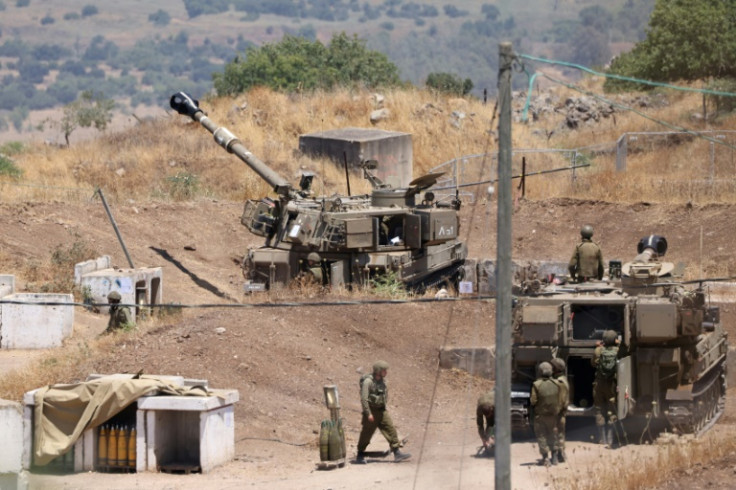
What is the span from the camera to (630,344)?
20.3 m

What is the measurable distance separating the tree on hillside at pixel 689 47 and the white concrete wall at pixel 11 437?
34.0 meters

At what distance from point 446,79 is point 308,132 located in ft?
64.7

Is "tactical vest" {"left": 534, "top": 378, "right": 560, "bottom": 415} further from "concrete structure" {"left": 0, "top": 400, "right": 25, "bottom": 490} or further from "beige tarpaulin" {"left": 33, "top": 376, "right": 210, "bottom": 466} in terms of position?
"concrete structure" {"left": 0, "top": 400, "right": 25, "bottom": 490}

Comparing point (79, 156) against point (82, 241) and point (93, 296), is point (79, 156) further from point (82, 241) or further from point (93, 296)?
point (93, 296)

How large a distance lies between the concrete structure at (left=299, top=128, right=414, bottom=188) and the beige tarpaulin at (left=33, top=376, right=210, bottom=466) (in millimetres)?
21560

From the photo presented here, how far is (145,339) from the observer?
23.0m

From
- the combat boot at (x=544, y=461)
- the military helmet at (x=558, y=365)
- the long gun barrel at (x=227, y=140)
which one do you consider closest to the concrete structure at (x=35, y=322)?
the long gun barrel at (x=227, y=140)

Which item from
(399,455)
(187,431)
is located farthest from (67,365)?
(399,455)

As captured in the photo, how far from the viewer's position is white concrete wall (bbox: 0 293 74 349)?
26.3 meters

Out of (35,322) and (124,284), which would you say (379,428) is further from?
(124,284)

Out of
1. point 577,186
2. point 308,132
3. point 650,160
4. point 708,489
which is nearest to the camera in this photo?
point 708,489

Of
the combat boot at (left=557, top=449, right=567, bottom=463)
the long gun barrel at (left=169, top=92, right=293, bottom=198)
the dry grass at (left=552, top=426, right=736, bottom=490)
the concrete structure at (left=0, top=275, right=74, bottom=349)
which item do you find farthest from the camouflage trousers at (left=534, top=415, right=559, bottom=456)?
the long gun barrel at (left=169, top=92, right=293, bottom=198)

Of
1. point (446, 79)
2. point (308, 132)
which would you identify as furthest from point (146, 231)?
point (446, 79)

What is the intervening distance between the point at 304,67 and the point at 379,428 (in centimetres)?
4957
